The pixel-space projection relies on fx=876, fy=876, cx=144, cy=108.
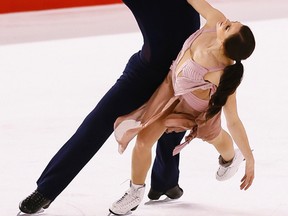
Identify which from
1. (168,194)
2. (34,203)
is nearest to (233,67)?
(168,194)

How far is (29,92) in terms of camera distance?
17.2 ft

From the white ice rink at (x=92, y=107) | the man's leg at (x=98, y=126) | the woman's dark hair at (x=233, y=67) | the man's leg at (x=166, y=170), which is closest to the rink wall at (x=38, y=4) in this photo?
the white ice rink at (x=92, y=107)

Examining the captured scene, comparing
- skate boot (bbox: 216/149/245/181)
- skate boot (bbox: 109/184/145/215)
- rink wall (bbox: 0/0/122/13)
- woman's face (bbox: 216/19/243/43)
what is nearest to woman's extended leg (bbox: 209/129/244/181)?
skate boot (bbox: 216/149/245/181)

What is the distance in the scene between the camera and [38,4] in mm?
8406

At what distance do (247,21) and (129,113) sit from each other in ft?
14.0

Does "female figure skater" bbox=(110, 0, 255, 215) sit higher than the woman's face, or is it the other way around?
the woman's face

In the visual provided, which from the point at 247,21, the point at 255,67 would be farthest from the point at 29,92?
the point at 247,21

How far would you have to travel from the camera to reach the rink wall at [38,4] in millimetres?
8258

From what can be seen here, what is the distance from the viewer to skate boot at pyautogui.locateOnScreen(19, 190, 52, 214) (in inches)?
130

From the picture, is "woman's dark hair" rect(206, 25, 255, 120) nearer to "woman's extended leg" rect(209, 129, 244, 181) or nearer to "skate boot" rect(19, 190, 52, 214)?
"woman's extended leg" rect(209, 129, 244, 181)

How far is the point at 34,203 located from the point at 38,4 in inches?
209

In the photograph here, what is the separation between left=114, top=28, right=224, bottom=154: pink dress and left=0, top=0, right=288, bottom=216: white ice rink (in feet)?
1.14

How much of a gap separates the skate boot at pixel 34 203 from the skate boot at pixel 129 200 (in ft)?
0.85

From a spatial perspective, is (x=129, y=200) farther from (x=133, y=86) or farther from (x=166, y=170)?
(x=133, y=86)
